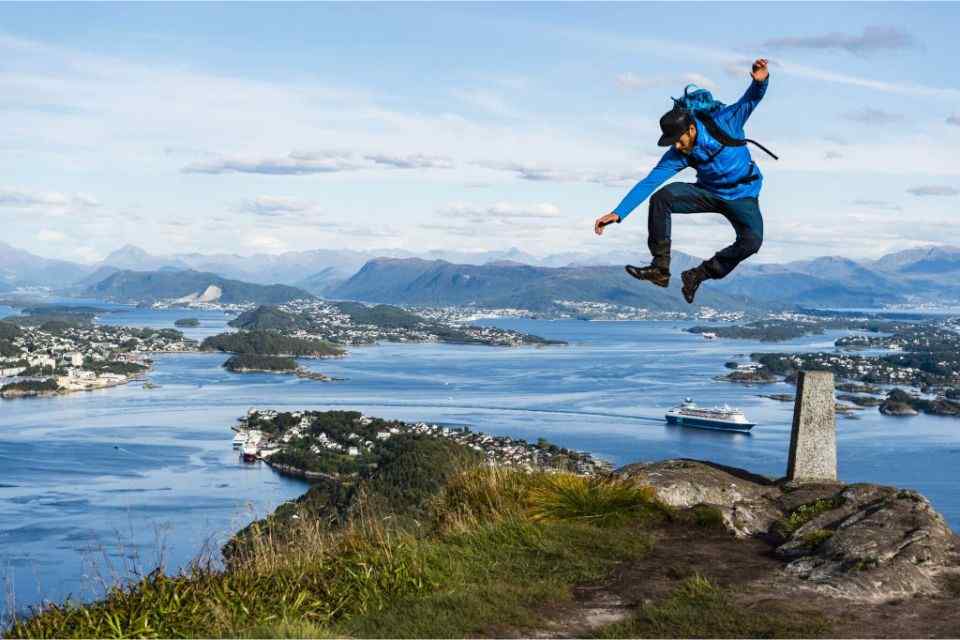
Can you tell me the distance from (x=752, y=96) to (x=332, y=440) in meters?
52.2

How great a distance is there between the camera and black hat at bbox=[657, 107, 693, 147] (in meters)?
5.57

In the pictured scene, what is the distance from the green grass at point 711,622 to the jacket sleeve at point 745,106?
2490 millimetres

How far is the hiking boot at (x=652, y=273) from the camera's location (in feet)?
→ 19.9

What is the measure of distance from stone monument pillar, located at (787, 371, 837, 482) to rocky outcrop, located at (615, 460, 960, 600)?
240 mm

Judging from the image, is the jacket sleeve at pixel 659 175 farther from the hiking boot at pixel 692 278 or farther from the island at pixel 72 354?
the island at pixel 72 354

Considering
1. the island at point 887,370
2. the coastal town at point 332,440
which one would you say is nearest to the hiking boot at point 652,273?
the coastal town at point 332,440

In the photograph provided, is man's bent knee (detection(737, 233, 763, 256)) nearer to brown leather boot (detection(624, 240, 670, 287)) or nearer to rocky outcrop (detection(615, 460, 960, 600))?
brown leather boot (detection(624, 240, 670, 287))

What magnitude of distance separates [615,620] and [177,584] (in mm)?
2322

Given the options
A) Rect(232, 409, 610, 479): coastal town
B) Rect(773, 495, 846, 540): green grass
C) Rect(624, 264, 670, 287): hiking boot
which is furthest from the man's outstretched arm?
Rect(232, 409, 610, 479): coastal town

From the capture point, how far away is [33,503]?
40.0 meters

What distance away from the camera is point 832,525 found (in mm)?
6969

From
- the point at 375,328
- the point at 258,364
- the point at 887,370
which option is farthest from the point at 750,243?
the point at 375,328

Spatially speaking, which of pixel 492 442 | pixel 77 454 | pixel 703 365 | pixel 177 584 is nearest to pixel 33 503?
pixel 77 454

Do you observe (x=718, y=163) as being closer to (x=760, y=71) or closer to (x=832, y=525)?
(x=760, y=71)
